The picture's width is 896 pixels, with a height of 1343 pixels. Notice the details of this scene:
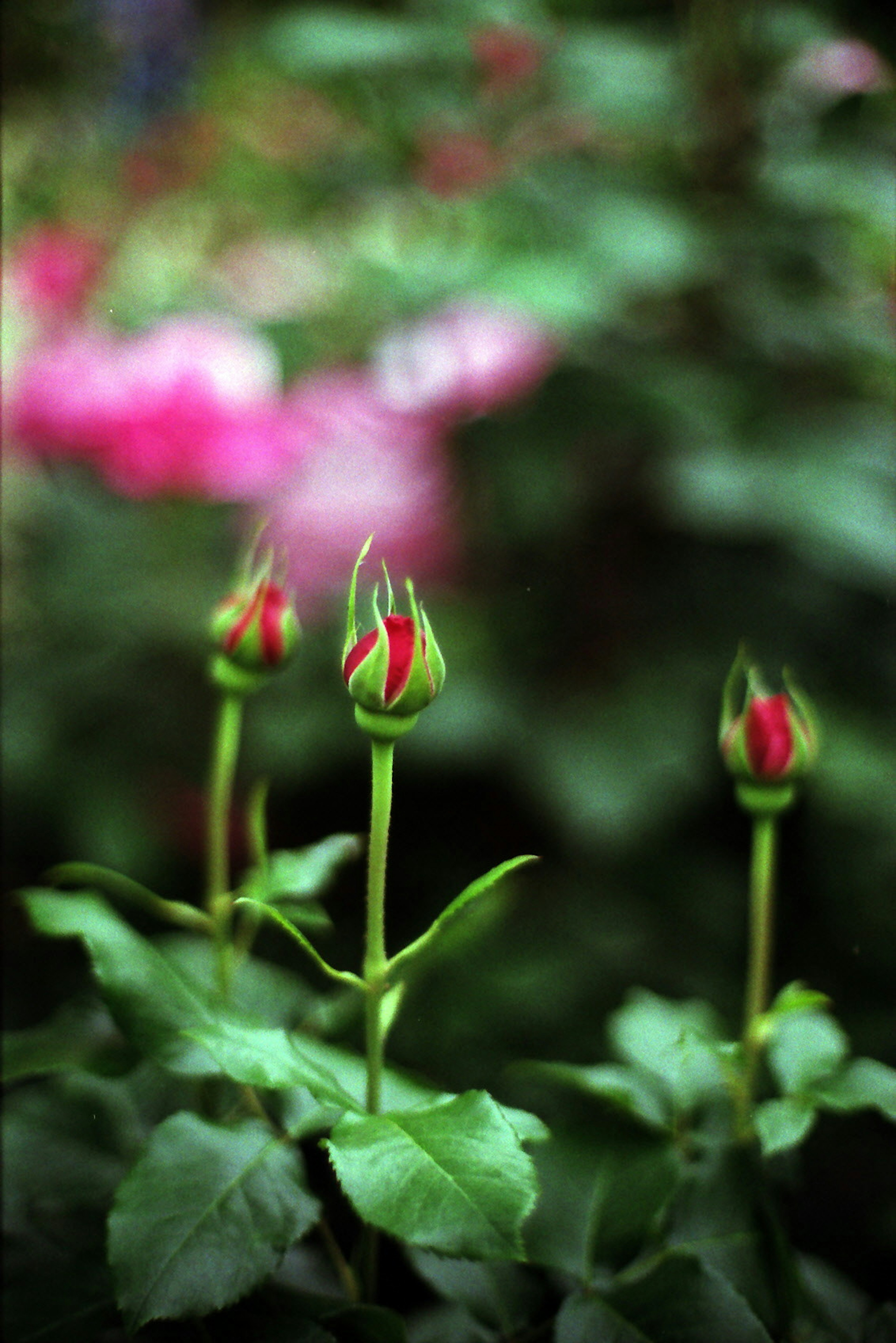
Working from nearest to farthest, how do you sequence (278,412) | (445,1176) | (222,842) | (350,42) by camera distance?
(445,1176)
(222,842)
(350,42)
(278,412)

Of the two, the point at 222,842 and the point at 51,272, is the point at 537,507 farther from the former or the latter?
the point at 222,842

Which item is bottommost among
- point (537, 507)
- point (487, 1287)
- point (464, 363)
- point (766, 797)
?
point (487, 1287)

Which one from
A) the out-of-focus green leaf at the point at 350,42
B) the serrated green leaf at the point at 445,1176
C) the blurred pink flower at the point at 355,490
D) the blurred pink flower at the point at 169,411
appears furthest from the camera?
the blurred pink flower at the point at 355,490

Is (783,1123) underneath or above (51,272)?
underneath

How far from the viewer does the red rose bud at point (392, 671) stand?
22cm

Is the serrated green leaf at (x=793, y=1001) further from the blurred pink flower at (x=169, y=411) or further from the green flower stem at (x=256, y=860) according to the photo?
the blurred pink flower at (x=169, y=411)

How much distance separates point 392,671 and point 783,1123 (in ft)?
0.44

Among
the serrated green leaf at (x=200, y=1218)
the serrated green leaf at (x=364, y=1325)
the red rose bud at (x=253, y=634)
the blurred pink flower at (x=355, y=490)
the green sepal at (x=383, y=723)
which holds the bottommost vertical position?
the serrated green leaf at (x=364, y=1325)

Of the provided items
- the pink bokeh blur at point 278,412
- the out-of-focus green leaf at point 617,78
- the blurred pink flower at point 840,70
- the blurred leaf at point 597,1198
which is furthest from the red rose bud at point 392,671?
the blurred pink flower at point 840,70

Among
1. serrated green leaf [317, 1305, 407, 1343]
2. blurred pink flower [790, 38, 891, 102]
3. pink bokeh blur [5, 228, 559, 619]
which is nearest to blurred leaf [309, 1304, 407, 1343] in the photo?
serrated green leaf [317, 1305, 407, 1343]

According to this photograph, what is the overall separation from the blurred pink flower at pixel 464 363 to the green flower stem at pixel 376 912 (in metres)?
0.70

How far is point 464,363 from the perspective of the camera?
0.89 metres

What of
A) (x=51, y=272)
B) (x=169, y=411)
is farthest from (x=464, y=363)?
(x=51, y=272)

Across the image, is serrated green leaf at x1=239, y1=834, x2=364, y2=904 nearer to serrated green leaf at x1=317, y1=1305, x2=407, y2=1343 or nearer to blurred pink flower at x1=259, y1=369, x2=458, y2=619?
serrated green leaf at x1=317, y1=1305, x2=407, y2=1343
